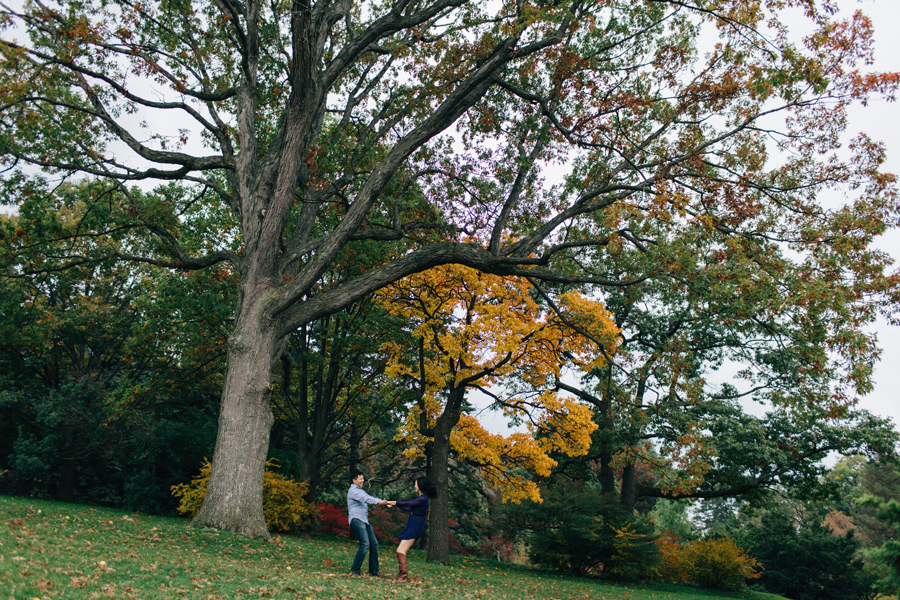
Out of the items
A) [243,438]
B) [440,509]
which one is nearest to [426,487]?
[243,438]

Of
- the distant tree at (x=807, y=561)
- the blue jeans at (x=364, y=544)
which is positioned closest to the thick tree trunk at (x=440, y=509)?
the blue jeans at (x=364, y=544)

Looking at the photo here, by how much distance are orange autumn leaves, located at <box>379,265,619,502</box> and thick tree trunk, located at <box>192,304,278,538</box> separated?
20.8ft

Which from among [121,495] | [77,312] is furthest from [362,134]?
[121,495]

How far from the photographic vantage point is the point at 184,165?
12.9 meters

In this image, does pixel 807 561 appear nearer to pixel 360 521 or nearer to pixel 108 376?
pixel 360 521

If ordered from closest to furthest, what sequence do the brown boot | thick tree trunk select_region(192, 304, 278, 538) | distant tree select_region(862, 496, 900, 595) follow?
distant tree select_region(862, 496, 900, 595), the brown boot, thick tree trunk select_region(192, 304, 278, 538)

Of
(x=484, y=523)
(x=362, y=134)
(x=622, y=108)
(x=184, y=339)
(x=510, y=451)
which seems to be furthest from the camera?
(x=484, y=523)

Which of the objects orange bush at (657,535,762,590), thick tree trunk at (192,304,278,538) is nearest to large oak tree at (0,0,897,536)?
thick tree trunk at (192,304,278,538)

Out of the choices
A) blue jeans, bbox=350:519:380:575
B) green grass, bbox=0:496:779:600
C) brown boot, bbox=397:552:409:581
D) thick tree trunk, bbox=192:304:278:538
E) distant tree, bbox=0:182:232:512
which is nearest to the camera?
green grass, bbox=0:496:779:600

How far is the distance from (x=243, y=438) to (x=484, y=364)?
28.1 feet

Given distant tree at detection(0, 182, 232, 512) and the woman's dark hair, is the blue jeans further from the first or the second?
distant tree at detection(0, 182, 232, 512)

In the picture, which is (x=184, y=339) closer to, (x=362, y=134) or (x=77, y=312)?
(x=77, y=312)

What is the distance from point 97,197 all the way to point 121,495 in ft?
60.2

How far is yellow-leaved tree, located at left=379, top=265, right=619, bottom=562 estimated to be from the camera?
17.1 meters
